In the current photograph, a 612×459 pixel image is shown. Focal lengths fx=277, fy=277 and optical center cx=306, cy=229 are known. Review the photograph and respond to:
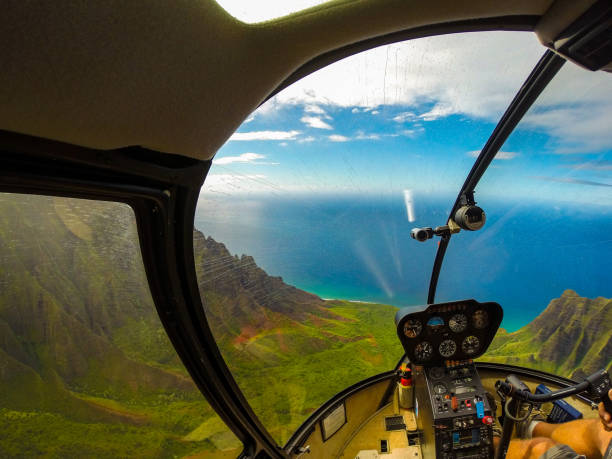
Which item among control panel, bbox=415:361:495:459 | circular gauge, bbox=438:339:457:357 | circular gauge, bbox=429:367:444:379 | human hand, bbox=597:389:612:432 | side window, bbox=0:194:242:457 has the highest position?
side window, bbox=0:194:242:457

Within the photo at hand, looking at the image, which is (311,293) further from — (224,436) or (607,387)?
(607,387)

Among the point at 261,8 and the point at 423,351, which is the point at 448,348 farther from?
the point at 261,8

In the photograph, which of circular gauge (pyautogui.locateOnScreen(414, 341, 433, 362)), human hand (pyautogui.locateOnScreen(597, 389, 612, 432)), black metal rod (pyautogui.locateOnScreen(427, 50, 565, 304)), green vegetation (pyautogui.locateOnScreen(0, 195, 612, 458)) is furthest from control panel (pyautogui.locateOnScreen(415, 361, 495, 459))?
black metal rod (pyautogui.locateOnScreen(427, 50, 565, 304))

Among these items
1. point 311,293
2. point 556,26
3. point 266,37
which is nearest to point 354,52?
point 266,37

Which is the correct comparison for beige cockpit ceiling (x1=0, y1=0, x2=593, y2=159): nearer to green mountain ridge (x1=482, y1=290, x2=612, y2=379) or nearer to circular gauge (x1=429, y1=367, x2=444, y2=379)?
circular gauge (x1=429, y1=367, x2=444, y2=379)

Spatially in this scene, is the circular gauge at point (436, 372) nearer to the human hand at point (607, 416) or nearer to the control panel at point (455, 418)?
the control panel at point (455, 418)

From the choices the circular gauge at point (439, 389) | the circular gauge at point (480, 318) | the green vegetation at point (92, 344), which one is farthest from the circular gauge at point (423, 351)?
the green vegetation at point (92, 344)

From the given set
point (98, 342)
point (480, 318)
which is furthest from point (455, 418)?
point (98, 342)
